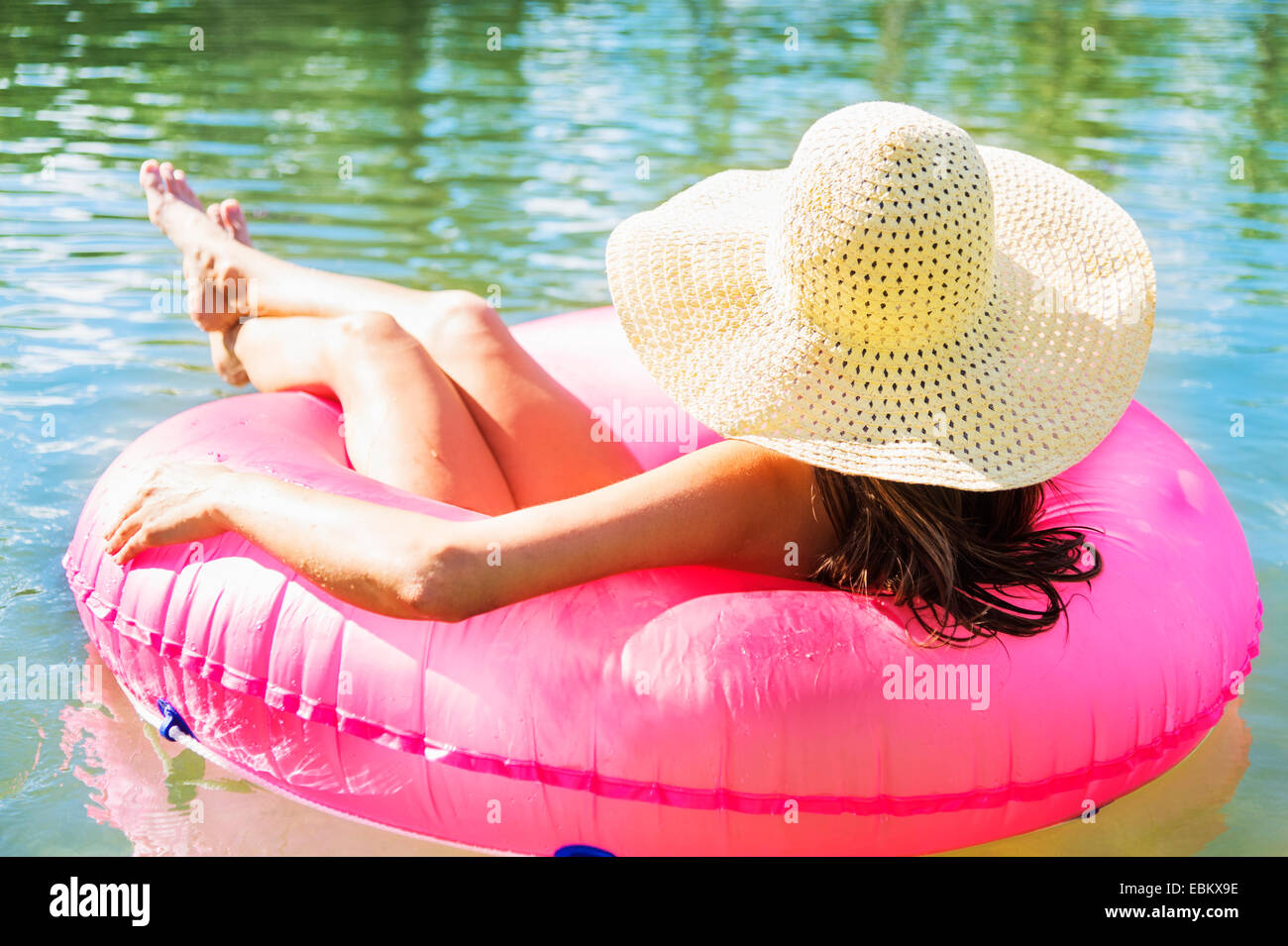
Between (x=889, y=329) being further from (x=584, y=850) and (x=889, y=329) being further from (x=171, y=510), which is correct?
(x=171, y=510)

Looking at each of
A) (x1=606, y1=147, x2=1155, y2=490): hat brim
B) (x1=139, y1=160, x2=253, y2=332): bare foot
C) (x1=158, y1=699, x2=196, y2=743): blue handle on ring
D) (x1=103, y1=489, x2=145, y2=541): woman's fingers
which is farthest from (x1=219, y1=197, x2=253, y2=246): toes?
(x1=606, y1=147, x2=1155, y2=490): hat brim

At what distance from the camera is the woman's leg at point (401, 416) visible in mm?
2352

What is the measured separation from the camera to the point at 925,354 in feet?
6.02

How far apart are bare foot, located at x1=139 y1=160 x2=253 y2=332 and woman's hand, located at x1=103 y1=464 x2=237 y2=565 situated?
2.60 ft

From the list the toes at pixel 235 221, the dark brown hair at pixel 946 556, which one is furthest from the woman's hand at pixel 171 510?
the toes at pixel 235 221

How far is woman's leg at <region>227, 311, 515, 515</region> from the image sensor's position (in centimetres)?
235

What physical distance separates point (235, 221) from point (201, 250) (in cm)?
22

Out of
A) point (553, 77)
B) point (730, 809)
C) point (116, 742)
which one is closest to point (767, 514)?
point (730, 809)

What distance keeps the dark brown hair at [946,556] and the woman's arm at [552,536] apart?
0.18ft

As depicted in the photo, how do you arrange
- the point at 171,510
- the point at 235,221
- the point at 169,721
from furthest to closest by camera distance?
the point at 235,221, the point at 169,721, the point at 171,510

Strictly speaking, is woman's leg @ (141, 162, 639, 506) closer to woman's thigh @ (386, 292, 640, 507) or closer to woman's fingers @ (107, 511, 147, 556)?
woman's thigh @ (386, 292, 640, 507)

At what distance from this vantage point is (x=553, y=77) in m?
8.83

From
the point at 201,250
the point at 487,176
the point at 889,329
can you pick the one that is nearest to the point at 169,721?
the point at 201,250
